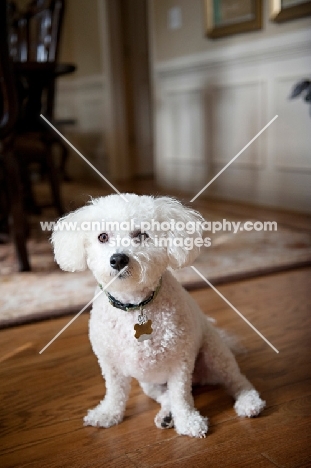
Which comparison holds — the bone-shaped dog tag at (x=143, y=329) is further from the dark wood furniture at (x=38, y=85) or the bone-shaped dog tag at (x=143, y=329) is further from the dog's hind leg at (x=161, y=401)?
the dark wood furniture at (x=38, y=85)

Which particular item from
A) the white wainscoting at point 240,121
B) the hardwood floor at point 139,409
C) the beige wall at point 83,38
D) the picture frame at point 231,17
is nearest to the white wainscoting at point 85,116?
the beige wall at point 83,38

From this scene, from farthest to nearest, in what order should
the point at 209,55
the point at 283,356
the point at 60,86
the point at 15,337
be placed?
1. the point at 60,86
2. the point at 209,55
3. the point at 15,337
4. the point at 283,356

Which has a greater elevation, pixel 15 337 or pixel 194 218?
pixel 194 218

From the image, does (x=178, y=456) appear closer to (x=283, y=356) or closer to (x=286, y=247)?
(x=283, y=356)

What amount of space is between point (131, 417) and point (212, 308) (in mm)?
633

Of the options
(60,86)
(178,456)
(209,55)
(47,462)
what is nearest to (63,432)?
(47,462)

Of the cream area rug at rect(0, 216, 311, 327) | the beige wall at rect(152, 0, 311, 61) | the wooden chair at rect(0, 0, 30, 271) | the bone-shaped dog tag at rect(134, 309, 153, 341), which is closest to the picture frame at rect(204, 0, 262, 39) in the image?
the beige wall at rect(152, 0, 311, 61)

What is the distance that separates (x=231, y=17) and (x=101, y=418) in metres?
2.72

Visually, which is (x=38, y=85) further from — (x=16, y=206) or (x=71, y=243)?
(x=71, y=243)

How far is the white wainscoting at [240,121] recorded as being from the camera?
9.23 feet

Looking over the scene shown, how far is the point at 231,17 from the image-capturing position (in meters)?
3.05

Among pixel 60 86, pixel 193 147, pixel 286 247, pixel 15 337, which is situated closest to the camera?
pixel 15 337

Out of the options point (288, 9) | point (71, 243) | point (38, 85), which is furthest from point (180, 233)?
point (288, 9)

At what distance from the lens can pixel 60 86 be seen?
494 centimetres
